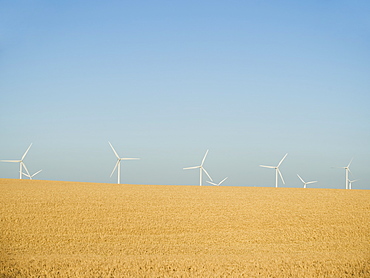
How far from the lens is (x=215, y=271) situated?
11672 mm

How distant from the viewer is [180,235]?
739 inches

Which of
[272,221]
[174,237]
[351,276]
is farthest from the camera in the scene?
[272,221]

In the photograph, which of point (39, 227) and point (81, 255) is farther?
point (39, 227)

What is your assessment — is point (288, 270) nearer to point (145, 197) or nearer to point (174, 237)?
point (174, 237)

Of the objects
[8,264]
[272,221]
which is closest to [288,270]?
[8,264]

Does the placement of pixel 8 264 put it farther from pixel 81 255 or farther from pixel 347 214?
pixel 347 214

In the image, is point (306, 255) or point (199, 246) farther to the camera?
point (199, 246)

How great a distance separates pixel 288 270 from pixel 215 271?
2145 mm

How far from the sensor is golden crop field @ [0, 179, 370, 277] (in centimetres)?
1196

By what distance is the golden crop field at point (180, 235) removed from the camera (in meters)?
12.0

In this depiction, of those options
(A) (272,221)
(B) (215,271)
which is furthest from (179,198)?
(B) (215,271)

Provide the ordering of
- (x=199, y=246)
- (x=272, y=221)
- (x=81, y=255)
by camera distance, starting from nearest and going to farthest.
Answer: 1. (x=81, y=255)
2. (x=199, y=246)
3. (x=272, y=221)

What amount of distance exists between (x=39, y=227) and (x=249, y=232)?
974 centimetres

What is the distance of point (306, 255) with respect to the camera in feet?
48.8
